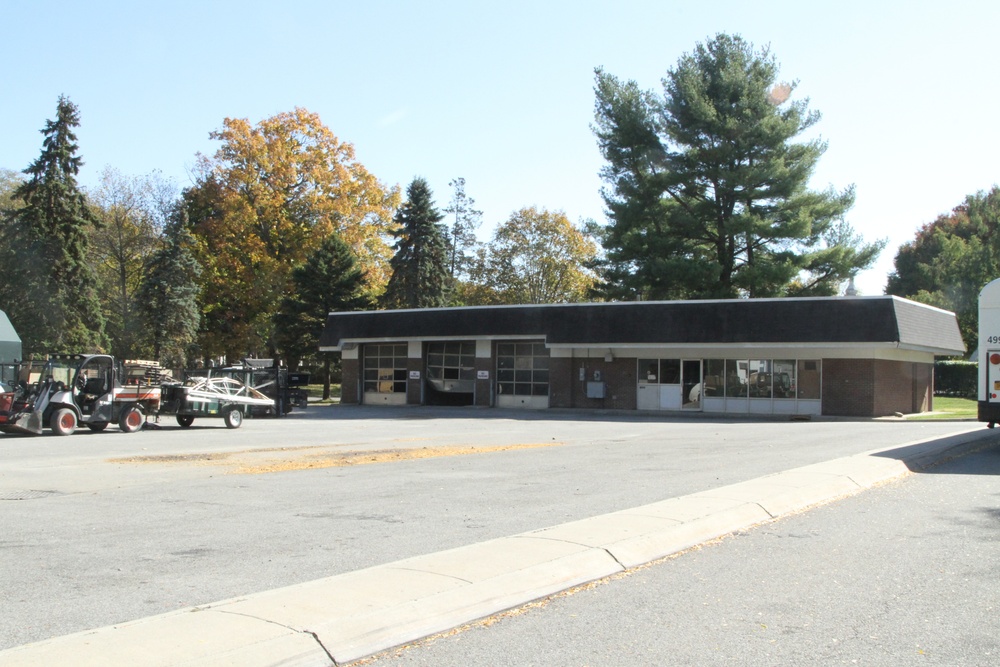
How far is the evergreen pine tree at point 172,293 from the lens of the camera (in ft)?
170

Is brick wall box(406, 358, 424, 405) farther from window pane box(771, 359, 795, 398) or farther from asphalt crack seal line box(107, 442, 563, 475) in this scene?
asphalt crack seal line box(107, 442, 563, 475)

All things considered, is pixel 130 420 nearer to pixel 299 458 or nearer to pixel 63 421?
pixel 63 421

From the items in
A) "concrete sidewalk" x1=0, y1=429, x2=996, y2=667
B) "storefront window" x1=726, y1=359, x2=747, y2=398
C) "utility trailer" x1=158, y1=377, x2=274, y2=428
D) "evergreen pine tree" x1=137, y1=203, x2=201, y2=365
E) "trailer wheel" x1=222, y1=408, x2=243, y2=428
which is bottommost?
"concrete sidewalk" x1=0, y1=429, x2=996, y2=667

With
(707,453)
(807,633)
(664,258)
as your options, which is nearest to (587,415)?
(664,258)

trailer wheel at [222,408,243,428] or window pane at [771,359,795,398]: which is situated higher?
window pane at [771,359,795,398]

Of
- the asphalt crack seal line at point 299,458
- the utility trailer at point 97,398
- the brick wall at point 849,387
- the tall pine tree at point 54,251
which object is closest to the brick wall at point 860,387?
the brick wall at point 849,387

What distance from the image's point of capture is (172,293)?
51688mm

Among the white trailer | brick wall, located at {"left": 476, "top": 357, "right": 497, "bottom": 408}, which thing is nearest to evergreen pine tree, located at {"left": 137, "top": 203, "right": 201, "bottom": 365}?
brick wall, located at {"left": 476, "top": 357, "right": 497, "bottom": 408}

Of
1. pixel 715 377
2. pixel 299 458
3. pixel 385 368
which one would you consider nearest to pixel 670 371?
pixel 715 377

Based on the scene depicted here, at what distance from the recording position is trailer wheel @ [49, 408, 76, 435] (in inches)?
923

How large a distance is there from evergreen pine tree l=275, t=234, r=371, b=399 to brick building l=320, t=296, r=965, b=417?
8.24m

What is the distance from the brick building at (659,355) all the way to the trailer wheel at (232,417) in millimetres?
14684

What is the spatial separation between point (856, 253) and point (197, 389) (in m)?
36.3

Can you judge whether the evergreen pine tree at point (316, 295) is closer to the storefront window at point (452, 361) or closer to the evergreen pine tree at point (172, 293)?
the evergreen pine tree at point (172, 293)
